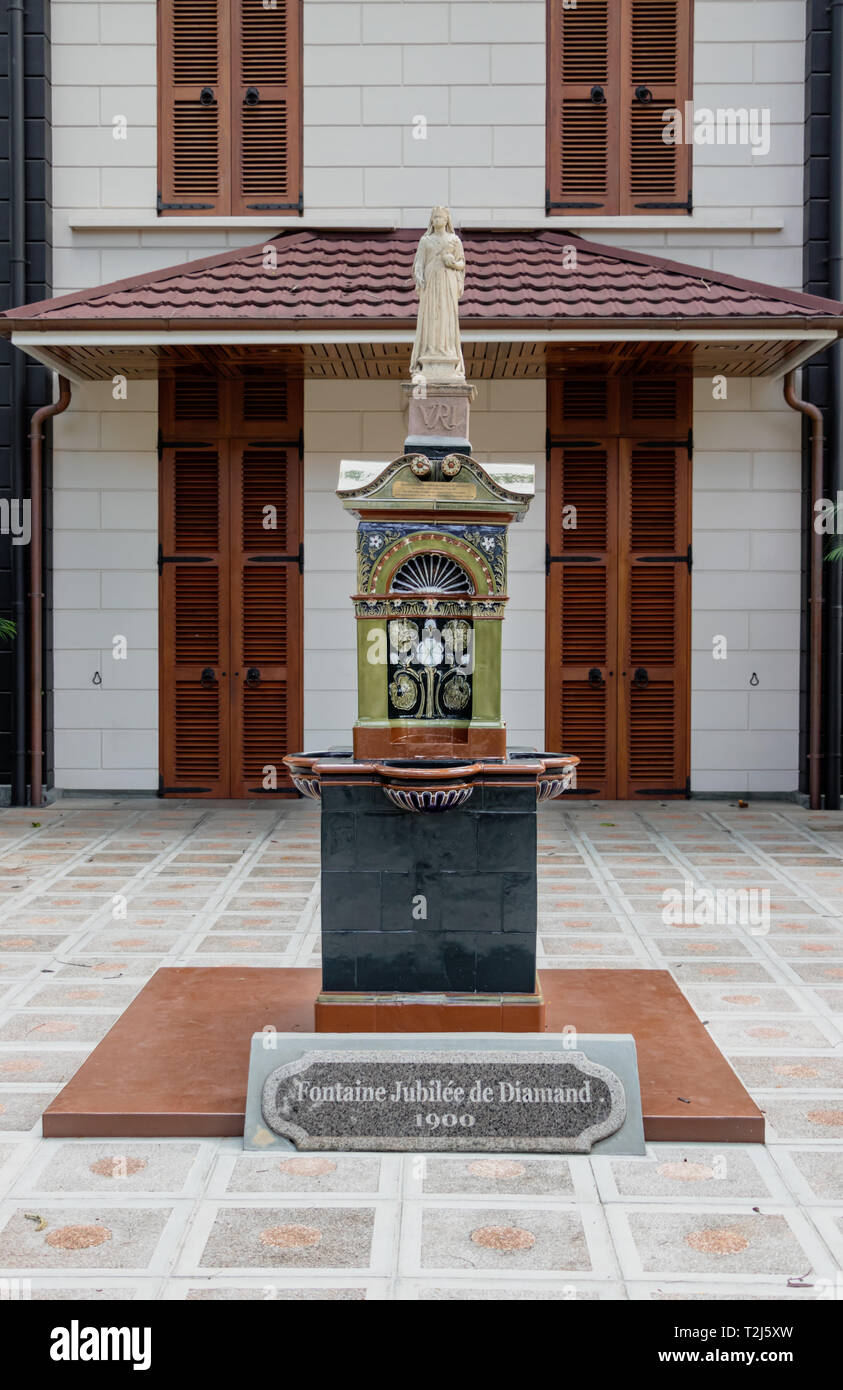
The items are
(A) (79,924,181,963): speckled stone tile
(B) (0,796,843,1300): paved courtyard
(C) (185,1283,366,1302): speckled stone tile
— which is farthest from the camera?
(A) (79,924,181,963): speckled stone tile

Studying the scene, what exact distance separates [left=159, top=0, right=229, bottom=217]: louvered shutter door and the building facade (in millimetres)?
24

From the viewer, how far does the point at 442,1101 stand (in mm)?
4098

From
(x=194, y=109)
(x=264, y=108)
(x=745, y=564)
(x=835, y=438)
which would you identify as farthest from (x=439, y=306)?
(x=194, y=109)

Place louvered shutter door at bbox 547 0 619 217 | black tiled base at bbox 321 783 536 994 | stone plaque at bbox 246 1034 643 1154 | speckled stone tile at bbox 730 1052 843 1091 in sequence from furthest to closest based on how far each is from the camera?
louvered shutter door at bbox 547 0 619 217 < speckled stone tile at bbox 730 1052 843 1091 < black tiled base at bbox 321 783 536 994 < stone plaque at bbox 246 1034 643 1154

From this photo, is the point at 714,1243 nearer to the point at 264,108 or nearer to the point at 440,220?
the point at 440,220

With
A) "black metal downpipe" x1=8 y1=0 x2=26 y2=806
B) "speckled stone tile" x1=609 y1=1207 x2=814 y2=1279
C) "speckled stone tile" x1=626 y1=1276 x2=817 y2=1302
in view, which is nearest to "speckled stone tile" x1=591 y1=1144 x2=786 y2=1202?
"speckled stone tile" x1=609 y1=1207 x2=814 y2=1279

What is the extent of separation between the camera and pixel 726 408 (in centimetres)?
1056

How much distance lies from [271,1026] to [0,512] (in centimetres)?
687

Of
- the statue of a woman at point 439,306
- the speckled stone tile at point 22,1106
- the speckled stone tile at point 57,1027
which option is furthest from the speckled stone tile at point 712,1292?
the statue of a woman at point 439,306

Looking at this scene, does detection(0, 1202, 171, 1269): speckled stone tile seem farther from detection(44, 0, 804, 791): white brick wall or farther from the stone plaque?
detection(44, 0, 804, 791): white brick wall

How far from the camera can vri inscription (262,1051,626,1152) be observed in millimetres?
4043

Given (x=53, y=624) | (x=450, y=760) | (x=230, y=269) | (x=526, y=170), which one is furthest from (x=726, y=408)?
(x=450, y=760)

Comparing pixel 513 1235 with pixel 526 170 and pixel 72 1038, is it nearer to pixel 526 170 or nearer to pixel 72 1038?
pixel 72 1038

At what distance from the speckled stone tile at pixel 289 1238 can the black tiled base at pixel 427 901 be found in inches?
38.7
